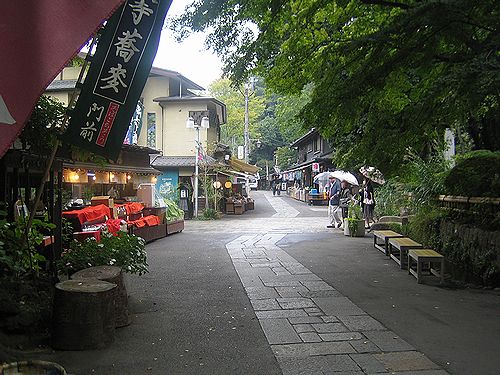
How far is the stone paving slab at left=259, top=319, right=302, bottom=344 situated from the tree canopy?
4103mm

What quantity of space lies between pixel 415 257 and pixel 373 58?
→ 3.67 metres

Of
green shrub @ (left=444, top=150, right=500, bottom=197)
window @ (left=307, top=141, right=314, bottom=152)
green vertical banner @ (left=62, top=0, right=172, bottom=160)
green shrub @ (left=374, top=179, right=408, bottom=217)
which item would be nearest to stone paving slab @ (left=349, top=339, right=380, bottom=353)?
green vertical banner @ (left=62, top=0, right=172, bottom=160)

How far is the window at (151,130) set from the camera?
1098 inches

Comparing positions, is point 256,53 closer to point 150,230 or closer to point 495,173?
point 495,173

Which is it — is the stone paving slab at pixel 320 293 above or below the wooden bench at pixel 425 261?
below

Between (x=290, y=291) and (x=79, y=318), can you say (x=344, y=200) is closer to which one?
(x=290, y=291)

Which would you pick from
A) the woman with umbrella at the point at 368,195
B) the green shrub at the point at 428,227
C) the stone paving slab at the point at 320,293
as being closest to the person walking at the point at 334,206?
the woman with umbrella at the point at 368,195

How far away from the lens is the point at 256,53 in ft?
31.9

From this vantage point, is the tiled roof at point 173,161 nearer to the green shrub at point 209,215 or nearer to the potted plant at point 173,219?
the green shrub at point 209,215

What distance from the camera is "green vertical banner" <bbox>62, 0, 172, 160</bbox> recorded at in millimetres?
4555

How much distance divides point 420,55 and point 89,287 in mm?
6398

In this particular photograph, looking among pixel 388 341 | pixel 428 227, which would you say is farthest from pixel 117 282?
pixel 428 227

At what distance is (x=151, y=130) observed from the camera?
28031 mm

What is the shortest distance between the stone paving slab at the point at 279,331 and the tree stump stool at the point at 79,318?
6.18 feet
